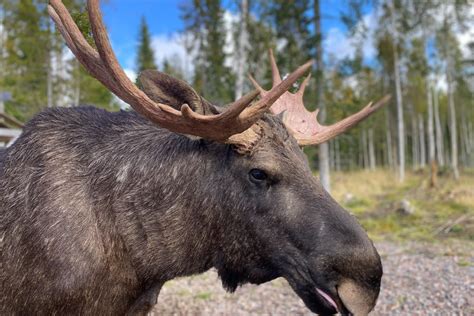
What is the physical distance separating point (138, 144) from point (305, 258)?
1.14 meters

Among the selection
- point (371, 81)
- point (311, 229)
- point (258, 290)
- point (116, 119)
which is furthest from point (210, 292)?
point (371, 81)

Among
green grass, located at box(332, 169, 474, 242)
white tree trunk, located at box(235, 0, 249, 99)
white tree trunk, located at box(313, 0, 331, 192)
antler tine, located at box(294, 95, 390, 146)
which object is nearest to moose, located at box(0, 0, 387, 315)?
antler tine, located at box(294, 95, 390, 146)

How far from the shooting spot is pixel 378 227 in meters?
10.9

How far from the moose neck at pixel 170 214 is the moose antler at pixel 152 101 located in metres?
0.25

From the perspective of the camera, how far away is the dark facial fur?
7.02 ft

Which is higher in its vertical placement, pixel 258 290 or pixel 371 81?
pixel 371 81

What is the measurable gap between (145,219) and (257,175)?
0.63m

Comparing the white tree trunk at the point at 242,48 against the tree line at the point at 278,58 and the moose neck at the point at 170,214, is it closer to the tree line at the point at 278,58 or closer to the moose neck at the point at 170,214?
the tree line at the point at 278,58

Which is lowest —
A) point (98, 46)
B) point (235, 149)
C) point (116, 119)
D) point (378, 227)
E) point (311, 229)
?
point (378, 227)

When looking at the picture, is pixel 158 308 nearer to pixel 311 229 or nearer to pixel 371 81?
pixel 311 229

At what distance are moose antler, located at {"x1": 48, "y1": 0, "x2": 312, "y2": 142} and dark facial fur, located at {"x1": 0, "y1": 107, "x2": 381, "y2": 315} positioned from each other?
0.24 m

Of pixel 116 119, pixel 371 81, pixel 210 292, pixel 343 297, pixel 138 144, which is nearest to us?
pixel 343 297

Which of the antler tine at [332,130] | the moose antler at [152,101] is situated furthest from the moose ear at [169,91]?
the antler tine at [332,130]

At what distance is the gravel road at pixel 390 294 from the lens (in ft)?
16.9
